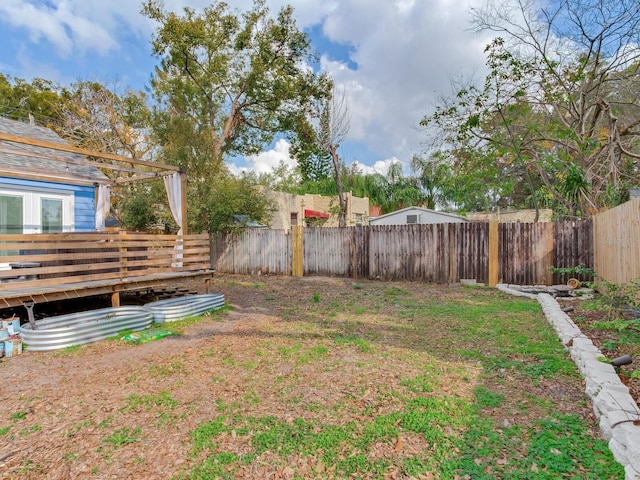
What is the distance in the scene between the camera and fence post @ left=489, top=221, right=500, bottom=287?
8977 millimetres

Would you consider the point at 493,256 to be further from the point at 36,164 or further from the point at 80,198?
the point at 36,164

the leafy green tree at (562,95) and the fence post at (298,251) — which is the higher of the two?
the leafy green tree at (562,95)

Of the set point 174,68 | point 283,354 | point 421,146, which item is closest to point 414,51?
point 421,146

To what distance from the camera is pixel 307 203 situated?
2166cm

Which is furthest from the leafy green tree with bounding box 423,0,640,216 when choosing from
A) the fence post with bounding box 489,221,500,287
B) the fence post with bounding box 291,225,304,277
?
the fence post with bounding box 291,225,304,277

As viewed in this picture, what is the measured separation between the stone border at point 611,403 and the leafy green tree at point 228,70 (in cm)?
1110

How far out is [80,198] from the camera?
8984 mm

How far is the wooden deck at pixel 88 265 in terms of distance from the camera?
489 centimetres

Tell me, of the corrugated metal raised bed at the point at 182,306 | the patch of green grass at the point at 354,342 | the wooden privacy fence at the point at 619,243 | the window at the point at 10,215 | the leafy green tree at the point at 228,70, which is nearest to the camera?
the patch of green grass at the point at 354,342

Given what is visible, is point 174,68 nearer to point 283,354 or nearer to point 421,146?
point 421,146

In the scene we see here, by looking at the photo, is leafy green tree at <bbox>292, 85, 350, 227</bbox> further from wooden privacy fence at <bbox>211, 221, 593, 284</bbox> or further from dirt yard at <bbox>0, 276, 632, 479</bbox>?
dirt yard at <bbox>0, 276, 632, 479</bbox>

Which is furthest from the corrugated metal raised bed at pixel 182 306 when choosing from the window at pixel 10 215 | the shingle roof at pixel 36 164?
the window at pixel 10 215

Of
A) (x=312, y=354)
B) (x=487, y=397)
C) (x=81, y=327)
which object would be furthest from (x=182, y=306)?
(x=487, y=397)

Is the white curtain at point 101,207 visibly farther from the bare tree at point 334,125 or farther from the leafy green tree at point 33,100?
the leafy green tree at point 33,100
